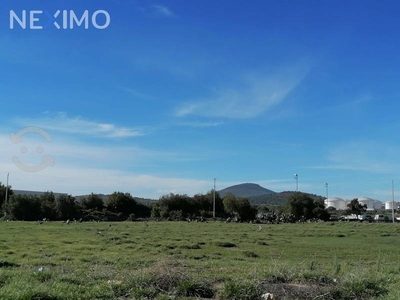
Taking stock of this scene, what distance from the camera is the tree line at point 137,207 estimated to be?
6731cm

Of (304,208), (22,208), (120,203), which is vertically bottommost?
(22,208)

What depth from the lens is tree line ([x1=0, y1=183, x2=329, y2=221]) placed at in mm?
67312

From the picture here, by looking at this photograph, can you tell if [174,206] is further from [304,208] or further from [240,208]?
[304,208]

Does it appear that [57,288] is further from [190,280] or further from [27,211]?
[27,211]

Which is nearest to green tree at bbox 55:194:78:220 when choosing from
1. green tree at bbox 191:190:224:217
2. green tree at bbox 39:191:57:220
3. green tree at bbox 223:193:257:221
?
green tree at bbox 39:191:57:220

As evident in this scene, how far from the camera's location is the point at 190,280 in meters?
8.83

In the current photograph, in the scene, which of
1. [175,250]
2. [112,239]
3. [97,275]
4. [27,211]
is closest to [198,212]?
[27,211]

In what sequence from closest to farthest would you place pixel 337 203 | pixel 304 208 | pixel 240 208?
pixel 240 208 < pixel 304 208 < pixel 337 203

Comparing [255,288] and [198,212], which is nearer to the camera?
[255,288]

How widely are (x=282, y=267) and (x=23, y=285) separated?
5092 millimetres

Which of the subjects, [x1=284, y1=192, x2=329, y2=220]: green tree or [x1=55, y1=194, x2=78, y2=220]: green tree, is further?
[x1=284, y1=192, x2=329, y2=220]: green tree

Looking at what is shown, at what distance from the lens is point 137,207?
8231cm

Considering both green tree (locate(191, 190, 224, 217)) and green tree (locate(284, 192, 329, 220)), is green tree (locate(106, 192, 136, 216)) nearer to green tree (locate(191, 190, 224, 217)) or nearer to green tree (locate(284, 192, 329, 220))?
green tree (locate(191, 190, 224, 217))

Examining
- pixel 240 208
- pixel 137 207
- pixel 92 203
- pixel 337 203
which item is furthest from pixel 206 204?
pixel 337 203
